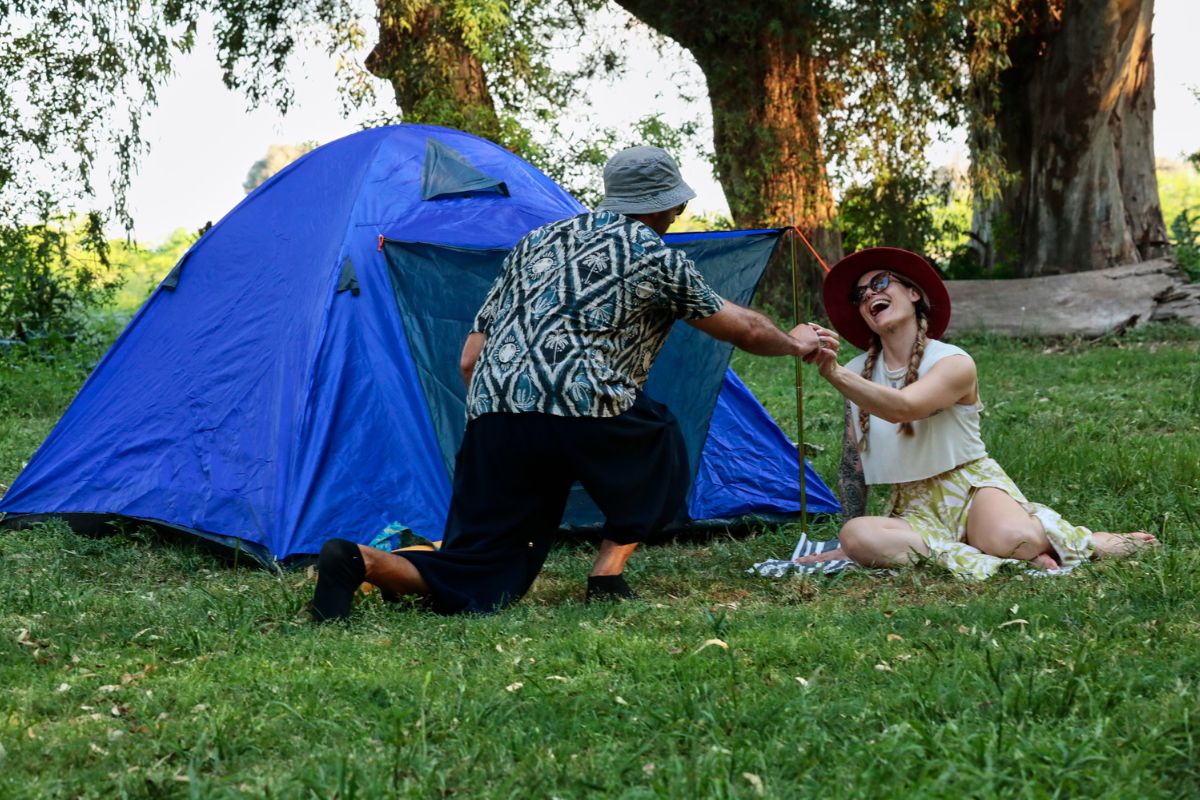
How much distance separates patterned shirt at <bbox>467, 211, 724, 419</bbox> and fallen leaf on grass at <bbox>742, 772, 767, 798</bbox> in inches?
63.2

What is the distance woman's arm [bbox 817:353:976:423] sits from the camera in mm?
4379

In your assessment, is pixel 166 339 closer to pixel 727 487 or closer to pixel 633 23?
pixel 727 487

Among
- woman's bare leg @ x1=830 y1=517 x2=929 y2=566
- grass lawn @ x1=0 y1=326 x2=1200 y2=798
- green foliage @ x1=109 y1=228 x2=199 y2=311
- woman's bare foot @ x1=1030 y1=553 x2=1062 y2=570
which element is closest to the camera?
grass lawn @ x1=0 y1=326 x2=1200 y2=798

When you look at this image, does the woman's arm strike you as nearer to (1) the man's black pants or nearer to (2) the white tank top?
(2) the white tank top

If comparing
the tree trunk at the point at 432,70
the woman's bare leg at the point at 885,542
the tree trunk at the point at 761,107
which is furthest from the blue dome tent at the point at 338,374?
the tree trunk at the point at 761,107

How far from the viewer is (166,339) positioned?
238 inches

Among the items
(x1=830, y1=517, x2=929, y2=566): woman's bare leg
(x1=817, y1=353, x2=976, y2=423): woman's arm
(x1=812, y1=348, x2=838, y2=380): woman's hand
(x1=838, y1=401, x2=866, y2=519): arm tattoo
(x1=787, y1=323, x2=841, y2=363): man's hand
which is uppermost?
(x1=787, y1=323, x2=841, y2=363): man's hand

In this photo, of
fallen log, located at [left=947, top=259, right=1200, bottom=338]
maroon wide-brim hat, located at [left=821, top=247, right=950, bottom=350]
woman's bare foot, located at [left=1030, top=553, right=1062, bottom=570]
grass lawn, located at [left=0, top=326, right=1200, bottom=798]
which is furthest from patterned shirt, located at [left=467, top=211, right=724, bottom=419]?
fallen log, located at [left=947, top=259, right=1200, bottom=338]

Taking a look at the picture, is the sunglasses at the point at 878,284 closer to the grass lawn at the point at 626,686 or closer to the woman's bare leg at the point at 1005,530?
the woman's bare leg at the point at 1005,530

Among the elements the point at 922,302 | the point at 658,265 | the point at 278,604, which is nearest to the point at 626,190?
the point at 658,265

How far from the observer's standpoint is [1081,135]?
1223 cm

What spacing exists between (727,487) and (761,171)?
6.44 metres

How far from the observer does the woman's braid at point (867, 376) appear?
484cm

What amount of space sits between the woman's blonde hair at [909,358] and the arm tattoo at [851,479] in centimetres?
15
